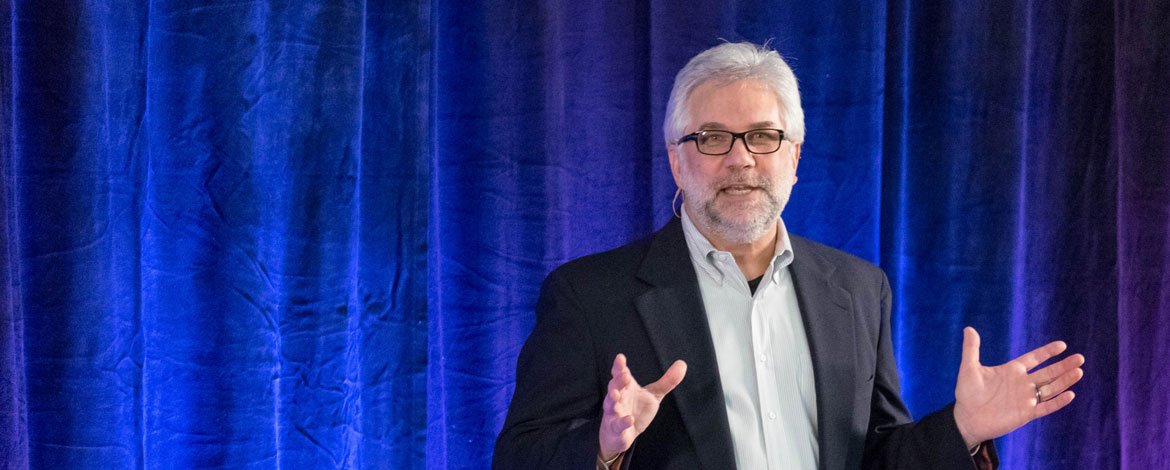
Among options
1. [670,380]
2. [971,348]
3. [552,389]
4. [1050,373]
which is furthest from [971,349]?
[552,389]

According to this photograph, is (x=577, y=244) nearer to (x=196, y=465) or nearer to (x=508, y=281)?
(x=508, y=281)

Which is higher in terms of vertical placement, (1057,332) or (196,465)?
(1057,332)

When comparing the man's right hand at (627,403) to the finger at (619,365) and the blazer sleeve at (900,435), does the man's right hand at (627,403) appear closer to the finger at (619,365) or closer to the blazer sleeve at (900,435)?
the finger at (619,365)

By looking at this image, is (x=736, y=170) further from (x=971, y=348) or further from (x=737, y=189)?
(x=971, y=348)

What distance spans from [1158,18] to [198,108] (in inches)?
101

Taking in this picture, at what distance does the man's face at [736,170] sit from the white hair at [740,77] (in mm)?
14

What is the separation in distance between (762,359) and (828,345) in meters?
0.13

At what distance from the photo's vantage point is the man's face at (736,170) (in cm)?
154

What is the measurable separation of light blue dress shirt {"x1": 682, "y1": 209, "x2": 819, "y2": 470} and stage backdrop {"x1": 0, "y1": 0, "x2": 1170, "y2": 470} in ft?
1.83

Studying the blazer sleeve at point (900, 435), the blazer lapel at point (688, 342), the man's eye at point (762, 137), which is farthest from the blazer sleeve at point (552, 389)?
the blazer sleeve at point (900, 435)

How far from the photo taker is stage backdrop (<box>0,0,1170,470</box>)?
5.37 ft

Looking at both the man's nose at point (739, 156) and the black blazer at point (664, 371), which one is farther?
the man's nose at point (739, 156)

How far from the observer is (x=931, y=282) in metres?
2.28

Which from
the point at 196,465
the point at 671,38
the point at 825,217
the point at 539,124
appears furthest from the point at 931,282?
the point at 196,465
